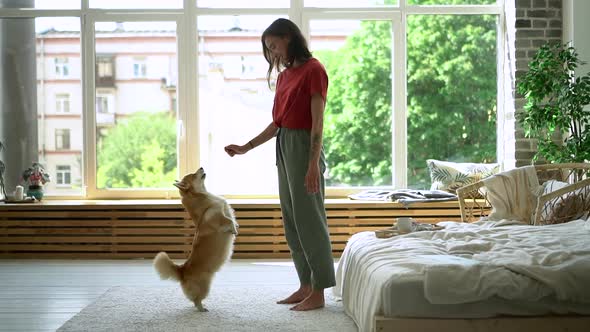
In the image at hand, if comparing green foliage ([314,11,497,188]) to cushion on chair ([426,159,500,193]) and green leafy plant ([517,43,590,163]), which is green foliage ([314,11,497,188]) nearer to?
cushion on chair ([426,159,500,193])

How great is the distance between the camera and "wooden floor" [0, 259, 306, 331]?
3.58m

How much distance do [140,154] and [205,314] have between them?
286 cm

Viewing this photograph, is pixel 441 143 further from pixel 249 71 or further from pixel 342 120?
pixel 249 71

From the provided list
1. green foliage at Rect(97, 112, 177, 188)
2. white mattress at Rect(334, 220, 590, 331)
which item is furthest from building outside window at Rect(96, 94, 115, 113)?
white mattress at Rect(334, 220, 590, 331)

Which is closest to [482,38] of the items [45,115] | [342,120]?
[342,120]

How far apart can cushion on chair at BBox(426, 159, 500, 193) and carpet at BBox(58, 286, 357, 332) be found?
84.4 inches

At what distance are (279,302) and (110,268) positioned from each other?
1.84 meters

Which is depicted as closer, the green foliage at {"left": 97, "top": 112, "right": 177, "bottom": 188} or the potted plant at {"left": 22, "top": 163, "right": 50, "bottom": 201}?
the potted plant at {"left": 22, "top": 163, "right": 50, "bottom": 201}

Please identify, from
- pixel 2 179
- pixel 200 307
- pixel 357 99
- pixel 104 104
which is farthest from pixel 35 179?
pixel 200 307

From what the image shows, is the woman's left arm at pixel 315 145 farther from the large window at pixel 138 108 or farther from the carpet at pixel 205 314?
the large window at pixel 138 108

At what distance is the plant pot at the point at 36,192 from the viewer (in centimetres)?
590

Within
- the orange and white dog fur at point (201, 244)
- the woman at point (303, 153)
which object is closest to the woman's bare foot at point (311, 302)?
the woman at point (303, 153)

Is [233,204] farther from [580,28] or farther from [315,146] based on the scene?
[580,28]

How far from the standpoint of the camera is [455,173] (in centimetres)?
591
